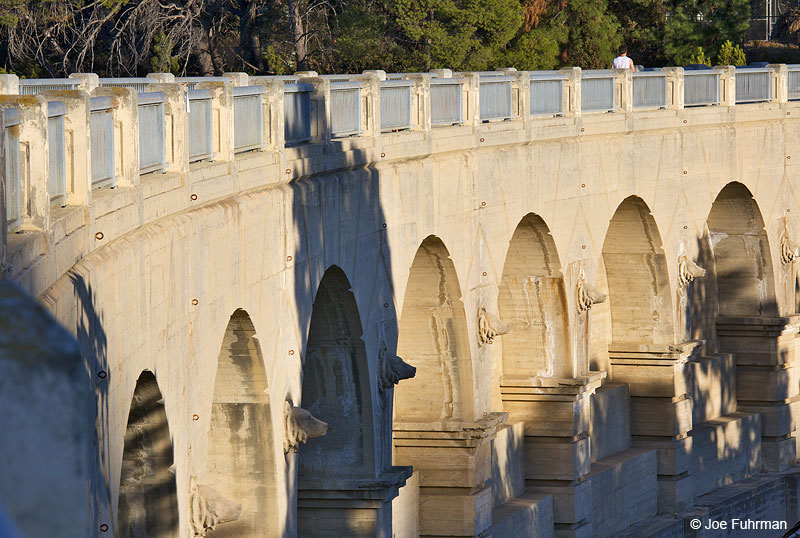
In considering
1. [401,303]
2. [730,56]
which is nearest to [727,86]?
[401,303]

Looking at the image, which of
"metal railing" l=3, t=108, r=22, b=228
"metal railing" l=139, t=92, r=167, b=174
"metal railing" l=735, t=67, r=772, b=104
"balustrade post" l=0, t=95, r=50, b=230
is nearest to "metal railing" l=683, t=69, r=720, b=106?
"metal railing" l=735, t=67, r=772, b=104

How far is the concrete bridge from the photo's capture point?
6992mm

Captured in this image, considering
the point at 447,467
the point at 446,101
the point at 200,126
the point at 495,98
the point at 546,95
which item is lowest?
the point at 447,467

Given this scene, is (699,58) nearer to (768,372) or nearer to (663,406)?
(768,372)

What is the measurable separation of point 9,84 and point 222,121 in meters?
1.65

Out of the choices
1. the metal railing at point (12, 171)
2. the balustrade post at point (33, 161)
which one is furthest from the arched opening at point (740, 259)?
the metal railing at point (12, 171)

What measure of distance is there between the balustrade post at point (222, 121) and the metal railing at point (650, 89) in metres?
14.1

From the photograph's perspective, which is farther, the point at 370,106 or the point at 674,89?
the point at 674,89

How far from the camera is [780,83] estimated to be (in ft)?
94.8

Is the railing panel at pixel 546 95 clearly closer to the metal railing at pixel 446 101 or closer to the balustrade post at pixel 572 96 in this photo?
the balustrade post at pixel 572 96

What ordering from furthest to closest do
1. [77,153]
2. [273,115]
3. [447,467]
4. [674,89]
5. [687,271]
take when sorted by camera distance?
[687,271]
[674,89]
[447,467]
[273,115]
[77,153]

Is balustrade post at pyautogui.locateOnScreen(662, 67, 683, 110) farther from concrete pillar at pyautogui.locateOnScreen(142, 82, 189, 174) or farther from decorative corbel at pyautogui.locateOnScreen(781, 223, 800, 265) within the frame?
concrete pillar at pyautogui.locateOnScreen(142, 82, 189, 174)

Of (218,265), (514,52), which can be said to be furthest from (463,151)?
(514,52)

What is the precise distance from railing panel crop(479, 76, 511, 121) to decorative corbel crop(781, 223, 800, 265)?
437 inches
